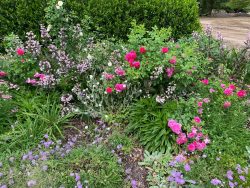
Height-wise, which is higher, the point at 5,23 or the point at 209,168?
the point at 5,23

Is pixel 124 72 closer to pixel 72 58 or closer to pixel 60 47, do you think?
pixel 72 58

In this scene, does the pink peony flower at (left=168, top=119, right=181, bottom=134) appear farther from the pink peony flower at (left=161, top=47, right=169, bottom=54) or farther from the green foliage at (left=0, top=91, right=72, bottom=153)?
the green foliage at (left=0, top=91, right=72, bottom=153)

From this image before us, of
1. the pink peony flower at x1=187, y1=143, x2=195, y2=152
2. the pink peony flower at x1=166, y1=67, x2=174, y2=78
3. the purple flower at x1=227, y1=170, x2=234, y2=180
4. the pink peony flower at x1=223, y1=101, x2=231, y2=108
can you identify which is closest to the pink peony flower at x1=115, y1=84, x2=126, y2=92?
the pink peony flower at x1=166, y1=67, x2=174, y2=78

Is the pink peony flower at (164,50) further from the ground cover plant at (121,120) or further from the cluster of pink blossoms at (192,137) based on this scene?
the cluster of pink blossoms at (192,137)

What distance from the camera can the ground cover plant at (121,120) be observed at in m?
3.08

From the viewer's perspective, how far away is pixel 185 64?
3.87 metres

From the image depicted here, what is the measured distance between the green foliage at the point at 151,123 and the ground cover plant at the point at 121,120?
0.01m

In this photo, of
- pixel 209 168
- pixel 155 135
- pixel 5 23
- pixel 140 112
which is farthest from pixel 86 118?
pixel 5 23

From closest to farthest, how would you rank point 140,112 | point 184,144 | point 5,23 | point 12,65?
point 184,144 → point 140,112 → point 12,65 → point 5,23

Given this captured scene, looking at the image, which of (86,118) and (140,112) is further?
(86,118)

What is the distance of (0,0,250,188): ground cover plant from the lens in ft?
10.1

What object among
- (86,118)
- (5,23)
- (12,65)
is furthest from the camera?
(5,23)

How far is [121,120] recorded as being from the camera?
3852 millimetres

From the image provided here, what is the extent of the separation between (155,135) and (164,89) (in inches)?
32.9
